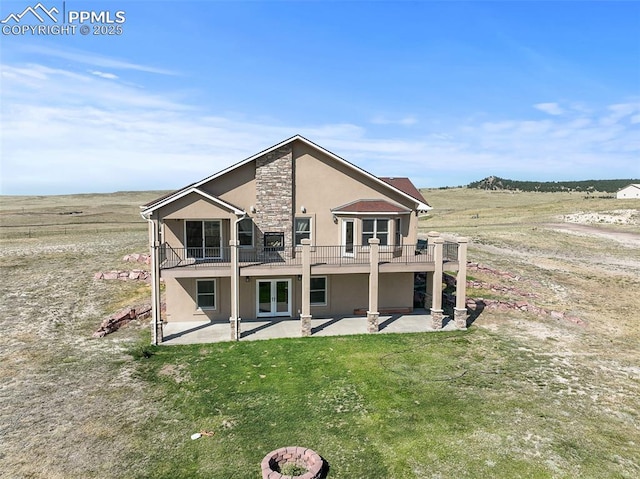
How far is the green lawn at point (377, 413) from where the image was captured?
9.73 metres

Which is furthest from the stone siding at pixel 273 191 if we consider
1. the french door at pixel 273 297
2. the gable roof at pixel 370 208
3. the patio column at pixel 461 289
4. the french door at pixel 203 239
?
the patio column at pixel 461 289

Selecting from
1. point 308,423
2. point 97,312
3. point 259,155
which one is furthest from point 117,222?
point 308,423

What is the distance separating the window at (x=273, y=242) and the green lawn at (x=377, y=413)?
518 centimetres

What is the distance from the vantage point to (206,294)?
66.1 feet

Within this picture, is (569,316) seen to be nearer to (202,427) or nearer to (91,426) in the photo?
(202,427)

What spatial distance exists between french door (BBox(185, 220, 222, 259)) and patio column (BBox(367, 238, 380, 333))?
23.8 ft

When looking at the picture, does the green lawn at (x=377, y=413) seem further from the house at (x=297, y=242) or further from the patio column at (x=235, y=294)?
the house at (x=297, y=242)

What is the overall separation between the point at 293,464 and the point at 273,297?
1152 centimetres

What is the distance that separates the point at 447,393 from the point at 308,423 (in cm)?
466

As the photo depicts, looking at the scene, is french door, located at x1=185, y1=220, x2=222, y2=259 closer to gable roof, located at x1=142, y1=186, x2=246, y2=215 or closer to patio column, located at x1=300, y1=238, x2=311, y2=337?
gable roof, located at x1=142, y1=186, x2=246, y2=215

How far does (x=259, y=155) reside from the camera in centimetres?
1978

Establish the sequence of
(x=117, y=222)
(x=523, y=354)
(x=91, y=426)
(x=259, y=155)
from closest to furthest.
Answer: (x=91, y=426)
(x=523, y=354)
(x=259, y=155)
(x=117, y=222)

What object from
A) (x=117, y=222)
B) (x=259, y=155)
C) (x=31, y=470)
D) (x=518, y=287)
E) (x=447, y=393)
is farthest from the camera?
(x=117, y=222)

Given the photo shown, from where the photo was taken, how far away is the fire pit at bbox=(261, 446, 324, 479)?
9.00 m
